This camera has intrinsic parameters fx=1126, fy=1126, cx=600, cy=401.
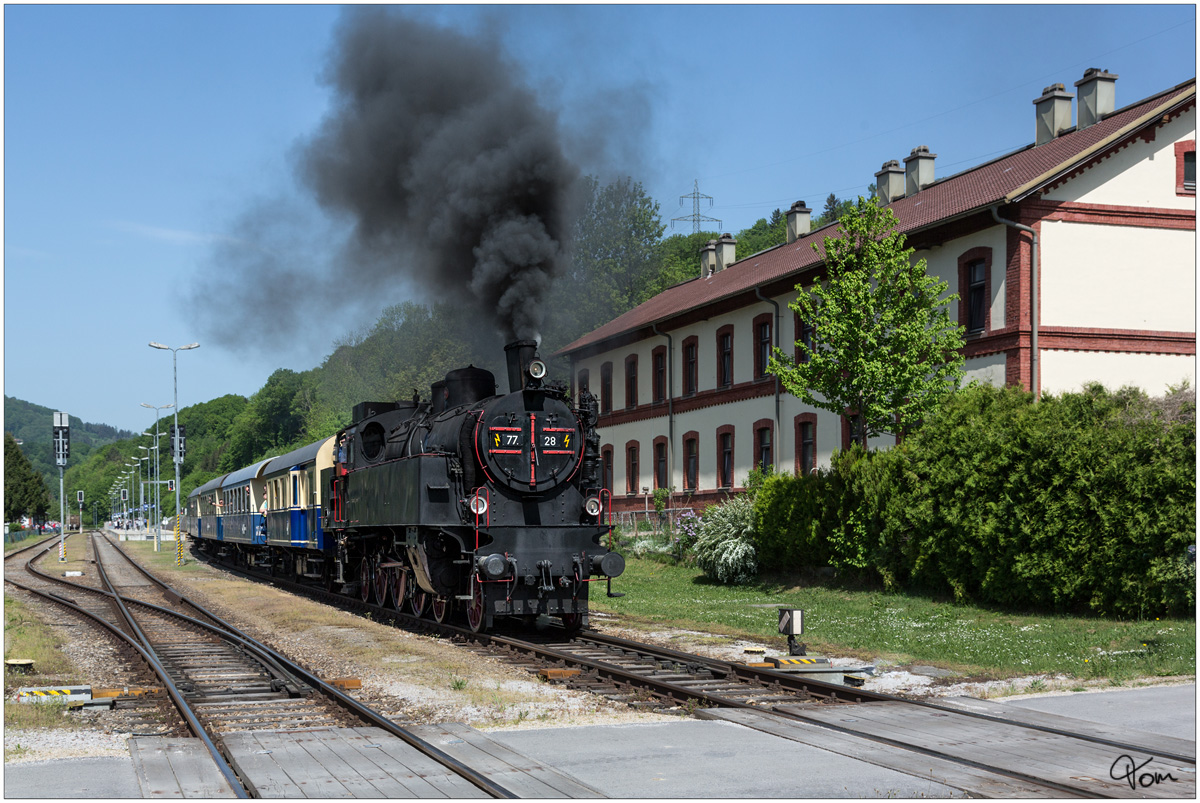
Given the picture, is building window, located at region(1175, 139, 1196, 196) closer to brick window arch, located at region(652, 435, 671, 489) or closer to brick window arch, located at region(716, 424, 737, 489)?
brick window arch, located at region(716, 424, 737, 489)

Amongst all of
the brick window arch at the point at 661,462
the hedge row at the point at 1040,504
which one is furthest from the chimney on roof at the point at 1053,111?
the brick window arch at the point at 661,462

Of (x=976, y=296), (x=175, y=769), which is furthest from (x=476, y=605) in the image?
(x=976, y=296)

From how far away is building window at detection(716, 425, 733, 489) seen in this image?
32531 millimetres

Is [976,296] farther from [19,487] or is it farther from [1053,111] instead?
[19,487]

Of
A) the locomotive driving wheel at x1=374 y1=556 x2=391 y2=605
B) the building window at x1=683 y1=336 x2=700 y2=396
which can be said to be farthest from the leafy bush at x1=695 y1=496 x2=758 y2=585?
the building window at x1=683 y1=336 x2=700 y2=396

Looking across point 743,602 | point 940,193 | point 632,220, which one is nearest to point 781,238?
point 632,220

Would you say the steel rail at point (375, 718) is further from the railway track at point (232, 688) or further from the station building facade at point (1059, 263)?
the station building facade at point (1059, 263)

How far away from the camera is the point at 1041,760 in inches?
284

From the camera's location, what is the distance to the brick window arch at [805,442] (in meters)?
28.5

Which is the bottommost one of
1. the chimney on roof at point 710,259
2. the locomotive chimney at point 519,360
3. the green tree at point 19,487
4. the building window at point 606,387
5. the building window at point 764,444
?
the green tree at point 19,487

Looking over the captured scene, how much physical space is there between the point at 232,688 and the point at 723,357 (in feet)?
77.9

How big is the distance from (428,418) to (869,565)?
8.82 m

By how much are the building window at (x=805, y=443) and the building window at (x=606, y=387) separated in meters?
12.7

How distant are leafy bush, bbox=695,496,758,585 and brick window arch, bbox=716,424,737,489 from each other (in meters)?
7.26
